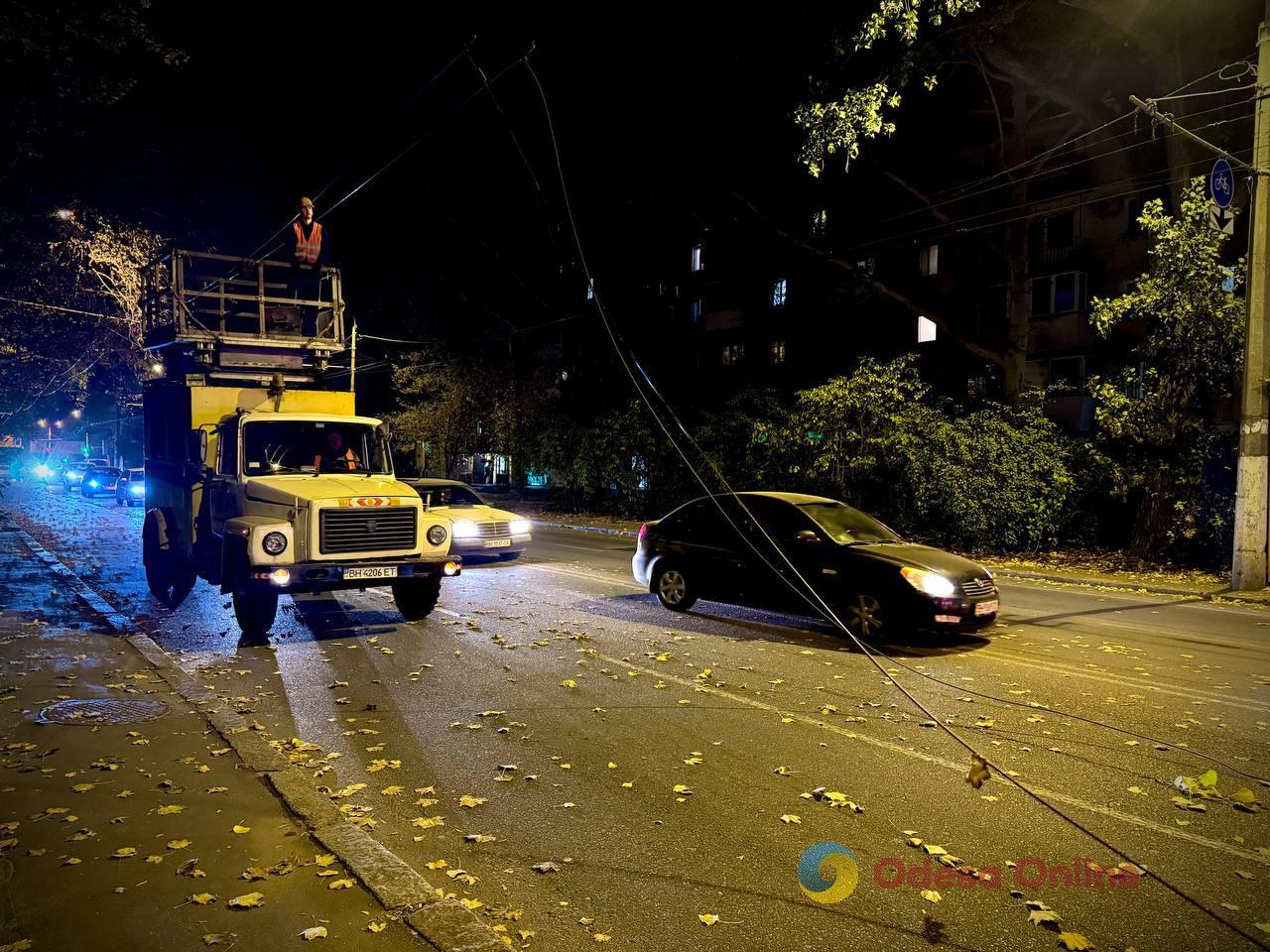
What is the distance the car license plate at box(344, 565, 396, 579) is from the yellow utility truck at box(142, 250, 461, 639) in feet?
0.04

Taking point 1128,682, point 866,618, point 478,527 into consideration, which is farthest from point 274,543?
point 1128,682

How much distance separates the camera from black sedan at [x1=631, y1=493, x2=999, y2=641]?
886 centimetres

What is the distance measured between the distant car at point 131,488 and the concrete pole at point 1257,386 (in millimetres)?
37379

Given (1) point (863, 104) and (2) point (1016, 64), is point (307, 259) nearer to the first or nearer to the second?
(1) point (863, 104)

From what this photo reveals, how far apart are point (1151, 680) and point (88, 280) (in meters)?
32.4

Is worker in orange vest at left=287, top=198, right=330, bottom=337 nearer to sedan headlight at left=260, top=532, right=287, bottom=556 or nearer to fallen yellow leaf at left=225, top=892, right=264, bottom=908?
sedan headlight at left=260, top=532, right=287, bottom=556

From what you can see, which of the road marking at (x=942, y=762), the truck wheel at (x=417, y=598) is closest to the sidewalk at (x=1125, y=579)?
the road marking at (x=942, y=762)

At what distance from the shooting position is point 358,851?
4.25 meters

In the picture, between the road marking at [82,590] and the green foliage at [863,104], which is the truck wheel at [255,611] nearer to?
the road marking at [82,590]

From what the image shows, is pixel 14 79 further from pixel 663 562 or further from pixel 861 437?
pixel 861 437

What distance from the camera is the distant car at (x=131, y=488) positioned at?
35.8m

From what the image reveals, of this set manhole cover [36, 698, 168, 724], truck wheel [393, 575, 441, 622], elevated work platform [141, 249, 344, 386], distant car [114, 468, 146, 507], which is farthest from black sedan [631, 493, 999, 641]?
distant car [114, 468, 146, 507]

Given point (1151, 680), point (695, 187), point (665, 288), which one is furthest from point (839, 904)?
point (665, 288)

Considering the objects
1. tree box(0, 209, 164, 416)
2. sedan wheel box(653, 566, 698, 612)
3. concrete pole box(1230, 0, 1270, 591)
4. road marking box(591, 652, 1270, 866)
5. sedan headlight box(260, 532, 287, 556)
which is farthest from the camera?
tree box(0, 209, 164, 416)
